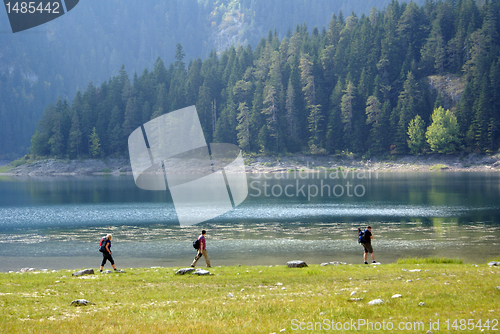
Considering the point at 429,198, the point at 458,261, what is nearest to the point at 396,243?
the point at 458,261

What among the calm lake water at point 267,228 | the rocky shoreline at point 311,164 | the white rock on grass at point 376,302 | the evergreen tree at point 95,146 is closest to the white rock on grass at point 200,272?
the calm lake water at point 267,228

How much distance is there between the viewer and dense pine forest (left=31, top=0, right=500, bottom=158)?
109250 mm

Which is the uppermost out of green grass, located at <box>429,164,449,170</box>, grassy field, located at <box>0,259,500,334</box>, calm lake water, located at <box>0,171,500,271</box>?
grassy field, located at <box>0,259,500,334</box>

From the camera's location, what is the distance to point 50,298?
12250 millimetres

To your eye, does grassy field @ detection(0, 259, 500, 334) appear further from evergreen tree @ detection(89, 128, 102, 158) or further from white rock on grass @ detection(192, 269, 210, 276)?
evergreen tree @ detection(89, 128, 102, 158)

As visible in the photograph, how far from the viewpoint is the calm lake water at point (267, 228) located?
25.3 metres

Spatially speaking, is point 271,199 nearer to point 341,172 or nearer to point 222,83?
point 341,172

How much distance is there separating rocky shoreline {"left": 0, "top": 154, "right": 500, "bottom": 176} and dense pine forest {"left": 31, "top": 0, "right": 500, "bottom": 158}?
3760mm

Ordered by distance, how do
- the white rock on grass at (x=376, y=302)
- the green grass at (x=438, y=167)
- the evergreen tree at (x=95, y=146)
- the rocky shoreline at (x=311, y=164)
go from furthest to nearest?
the evergreen tree at (x=95, y=146) < the green grass at (x=438, y=167) < the rocky shoreline at (x=311, y=164) < the white rock on grass at (x=376, y=302)

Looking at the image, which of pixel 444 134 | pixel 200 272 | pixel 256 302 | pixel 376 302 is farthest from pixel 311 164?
pixel 376 302

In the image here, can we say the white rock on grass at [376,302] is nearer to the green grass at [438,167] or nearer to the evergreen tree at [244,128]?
the green grass at [438,167]

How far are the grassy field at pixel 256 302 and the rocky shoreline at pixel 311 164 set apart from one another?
91.4 meters

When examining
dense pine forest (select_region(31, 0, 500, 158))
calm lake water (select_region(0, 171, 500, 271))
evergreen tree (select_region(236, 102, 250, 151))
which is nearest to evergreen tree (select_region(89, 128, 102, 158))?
dense pine forest (select_region(31, 0, 500, 158))

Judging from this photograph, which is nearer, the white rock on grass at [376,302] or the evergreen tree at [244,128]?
the white rock on grass at [376,302]
